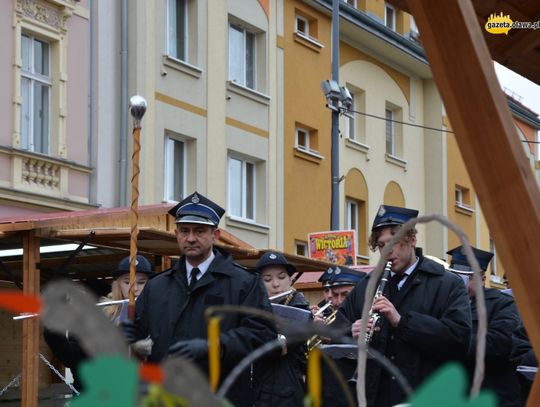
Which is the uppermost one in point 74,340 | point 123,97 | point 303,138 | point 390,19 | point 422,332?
point 390,19

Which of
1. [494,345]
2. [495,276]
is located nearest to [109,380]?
[494,345]

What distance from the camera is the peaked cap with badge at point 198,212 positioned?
620 centimetres

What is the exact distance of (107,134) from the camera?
22.0m

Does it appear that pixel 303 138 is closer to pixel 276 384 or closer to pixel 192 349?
pixel 276 384

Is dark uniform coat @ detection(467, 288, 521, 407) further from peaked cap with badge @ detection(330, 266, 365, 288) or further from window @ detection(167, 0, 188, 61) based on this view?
window @ detection(167, 0, 188, 61)

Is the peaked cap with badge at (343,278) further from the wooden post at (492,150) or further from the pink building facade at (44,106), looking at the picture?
the pink building facade at (44,106)

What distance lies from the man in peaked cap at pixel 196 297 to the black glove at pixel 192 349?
970 mm

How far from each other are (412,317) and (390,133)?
27318mm

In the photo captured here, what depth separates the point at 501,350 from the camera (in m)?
6.80

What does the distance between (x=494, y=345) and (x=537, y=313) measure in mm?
4395

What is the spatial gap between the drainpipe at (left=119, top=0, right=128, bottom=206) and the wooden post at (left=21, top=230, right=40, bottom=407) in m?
9.83

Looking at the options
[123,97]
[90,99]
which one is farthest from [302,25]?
[90,99]

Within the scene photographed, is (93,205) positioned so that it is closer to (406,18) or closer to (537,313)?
(406,18)

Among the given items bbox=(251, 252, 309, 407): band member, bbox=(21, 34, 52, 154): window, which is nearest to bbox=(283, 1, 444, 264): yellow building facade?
bbox=(21, 34, 52, 154): window
